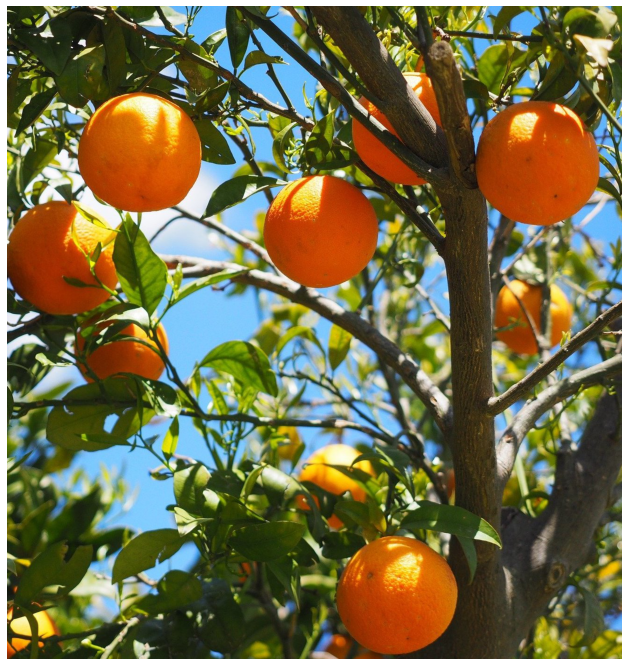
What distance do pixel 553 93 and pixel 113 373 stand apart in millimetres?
716

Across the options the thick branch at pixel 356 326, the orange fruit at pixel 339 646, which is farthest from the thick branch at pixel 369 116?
the orange fruit at pixel 339 646

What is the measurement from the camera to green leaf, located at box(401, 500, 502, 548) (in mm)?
869

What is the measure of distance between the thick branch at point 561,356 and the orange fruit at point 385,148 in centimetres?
24

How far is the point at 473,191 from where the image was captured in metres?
0.79

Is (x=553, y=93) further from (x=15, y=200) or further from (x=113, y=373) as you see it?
(x=15, y=200)

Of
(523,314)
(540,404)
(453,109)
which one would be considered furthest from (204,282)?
(523,314)

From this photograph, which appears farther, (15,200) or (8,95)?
(15,200)

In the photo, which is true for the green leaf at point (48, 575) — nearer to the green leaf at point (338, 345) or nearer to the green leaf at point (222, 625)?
the green leaf at point (222, 625)

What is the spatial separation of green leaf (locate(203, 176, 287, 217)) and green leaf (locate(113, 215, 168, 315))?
5.7 inches

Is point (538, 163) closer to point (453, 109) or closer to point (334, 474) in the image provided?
point (453, 109)

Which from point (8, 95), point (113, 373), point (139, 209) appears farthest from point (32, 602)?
point (8, 95)

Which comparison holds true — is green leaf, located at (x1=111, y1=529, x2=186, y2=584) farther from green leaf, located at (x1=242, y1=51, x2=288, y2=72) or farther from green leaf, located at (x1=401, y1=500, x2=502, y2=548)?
green leaf, located at (x1=242, y1=51, x2=288, y2=72)

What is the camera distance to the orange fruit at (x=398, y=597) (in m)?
0.86

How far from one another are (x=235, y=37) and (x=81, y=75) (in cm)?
18
